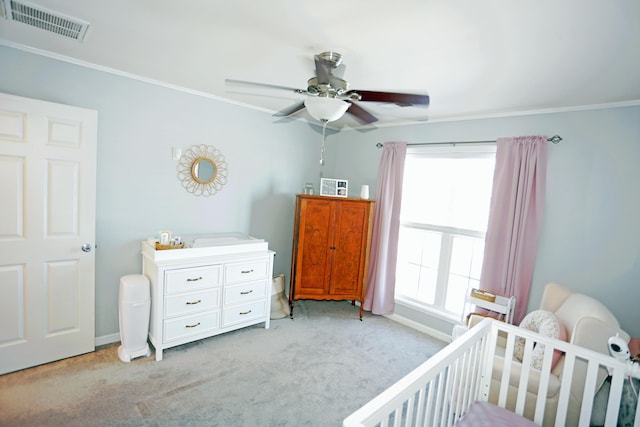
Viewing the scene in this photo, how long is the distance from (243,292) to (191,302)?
1.64 feet

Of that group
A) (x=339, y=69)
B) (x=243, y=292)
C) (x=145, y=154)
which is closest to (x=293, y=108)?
(x=339, y=69)

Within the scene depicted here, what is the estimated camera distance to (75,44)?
2059mm

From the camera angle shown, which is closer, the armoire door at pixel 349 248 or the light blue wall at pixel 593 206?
the light blue wall at pixel 593 206

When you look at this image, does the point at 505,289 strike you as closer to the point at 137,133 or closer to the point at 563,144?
the point at 563,144

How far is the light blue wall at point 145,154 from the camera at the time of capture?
2373 mm

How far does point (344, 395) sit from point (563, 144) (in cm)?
271

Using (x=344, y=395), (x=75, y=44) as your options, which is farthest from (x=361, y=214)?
(x=75, y=44)

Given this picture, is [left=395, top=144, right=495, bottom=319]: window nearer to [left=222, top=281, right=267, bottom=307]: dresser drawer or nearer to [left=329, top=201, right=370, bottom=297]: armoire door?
[left=329, top=201, right=370, bottom=297]: armoire door

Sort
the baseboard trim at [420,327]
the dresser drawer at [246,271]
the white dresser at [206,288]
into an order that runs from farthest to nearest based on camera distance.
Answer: the baseboard trim at [420,327] < the dresser drawer at [246,271] < the white dresser at [206,288]

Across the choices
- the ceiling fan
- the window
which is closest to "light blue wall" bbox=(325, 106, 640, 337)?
the window

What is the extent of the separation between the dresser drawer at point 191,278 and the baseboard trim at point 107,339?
0.77 meters

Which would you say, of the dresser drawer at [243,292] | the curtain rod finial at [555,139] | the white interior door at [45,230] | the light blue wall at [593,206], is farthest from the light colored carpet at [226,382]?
the curtain rod finial at [555,139]

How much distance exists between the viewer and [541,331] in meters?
2.09

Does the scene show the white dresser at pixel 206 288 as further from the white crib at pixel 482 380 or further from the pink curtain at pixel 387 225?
the white crib at pixel 482 380
